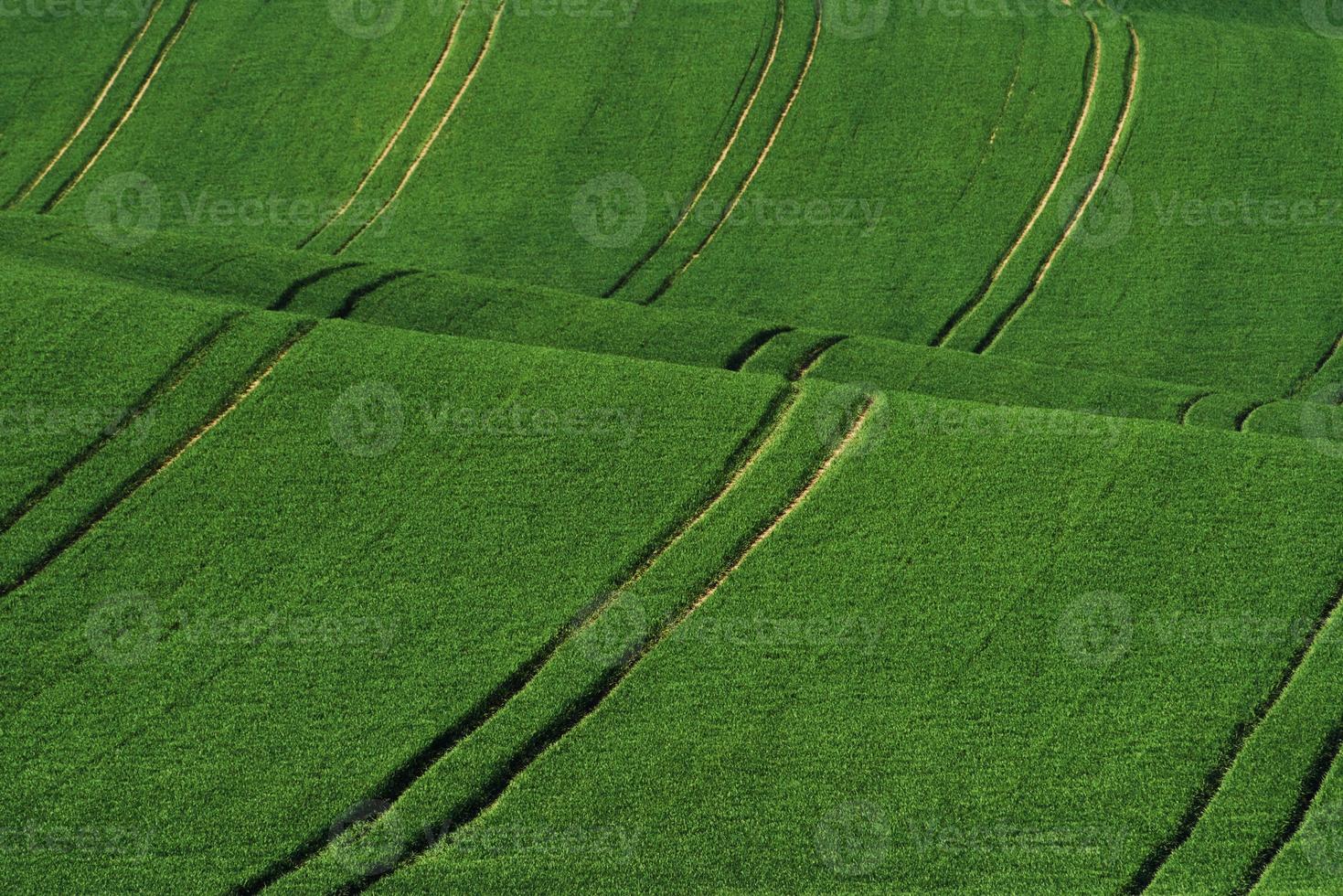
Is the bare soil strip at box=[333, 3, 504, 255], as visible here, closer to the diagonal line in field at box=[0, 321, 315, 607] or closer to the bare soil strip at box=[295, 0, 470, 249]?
the bare soil strip at box=[295, 0, 470, 249]

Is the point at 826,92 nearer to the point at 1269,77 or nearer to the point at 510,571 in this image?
the point at 1269,77

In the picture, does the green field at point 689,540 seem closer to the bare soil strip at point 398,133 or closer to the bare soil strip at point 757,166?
the bare soil strip at point 757,166

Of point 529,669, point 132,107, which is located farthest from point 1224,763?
point 132,107

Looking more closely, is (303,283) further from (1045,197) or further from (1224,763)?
(1045,197)

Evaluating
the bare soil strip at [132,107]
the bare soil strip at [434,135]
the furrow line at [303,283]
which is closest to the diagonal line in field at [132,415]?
the furrow line at [303,283]

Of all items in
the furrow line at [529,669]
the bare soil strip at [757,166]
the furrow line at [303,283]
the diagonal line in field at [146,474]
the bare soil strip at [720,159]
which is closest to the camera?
the furrow line at [529,669]

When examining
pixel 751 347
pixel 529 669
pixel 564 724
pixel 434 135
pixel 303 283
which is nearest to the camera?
pixel 564 724
